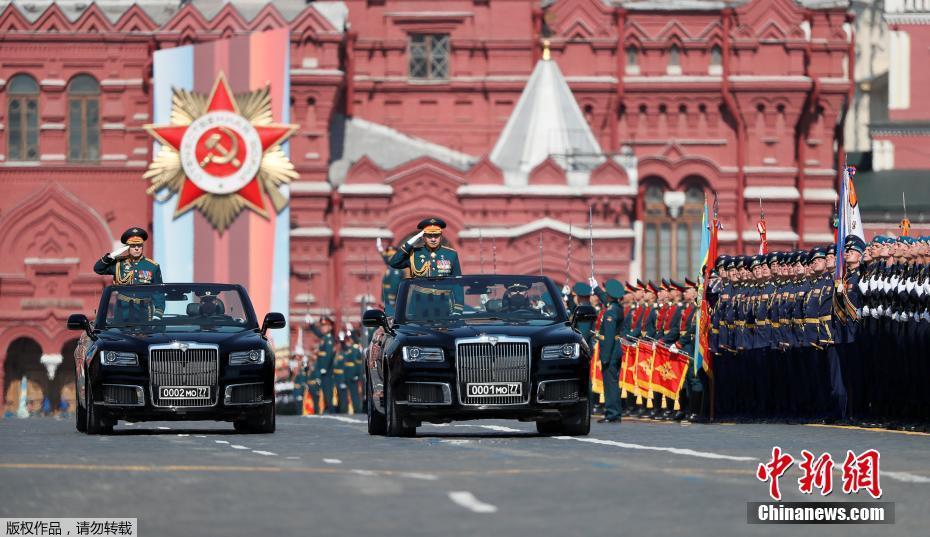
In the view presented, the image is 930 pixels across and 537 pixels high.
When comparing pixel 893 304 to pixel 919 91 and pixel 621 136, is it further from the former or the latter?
pixel 919 91

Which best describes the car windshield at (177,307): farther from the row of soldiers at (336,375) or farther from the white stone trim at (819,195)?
the white stone trim at (819,195)

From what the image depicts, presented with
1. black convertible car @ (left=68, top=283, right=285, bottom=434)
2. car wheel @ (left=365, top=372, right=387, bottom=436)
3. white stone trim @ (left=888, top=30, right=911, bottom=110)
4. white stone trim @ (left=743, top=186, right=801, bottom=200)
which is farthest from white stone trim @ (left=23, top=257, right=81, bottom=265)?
car wheel @ (left=365, top=372, right=387, bottom=436)

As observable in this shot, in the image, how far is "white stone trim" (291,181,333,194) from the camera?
196 feet

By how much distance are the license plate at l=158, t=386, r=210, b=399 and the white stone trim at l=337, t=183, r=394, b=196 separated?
127ft

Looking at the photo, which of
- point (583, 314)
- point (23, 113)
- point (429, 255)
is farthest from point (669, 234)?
point (583, 314)

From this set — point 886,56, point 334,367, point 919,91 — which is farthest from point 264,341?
point 886,56

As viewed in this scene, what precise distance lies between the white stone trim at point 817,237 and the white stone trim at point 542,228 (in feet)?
19.1

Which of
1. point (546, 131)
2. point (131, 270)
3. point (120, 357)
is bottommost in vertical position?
point (120, 357)

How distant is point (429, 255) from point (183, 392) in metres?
3.60

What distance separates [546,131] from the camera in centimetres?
6088

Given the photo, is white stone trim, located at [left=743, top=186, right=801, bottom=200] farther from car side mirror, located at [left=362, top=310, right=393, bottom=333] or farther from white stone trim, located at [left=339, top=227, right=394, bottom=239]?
car side mirror, located at [left=362, top=310, right=393, bottom=333]

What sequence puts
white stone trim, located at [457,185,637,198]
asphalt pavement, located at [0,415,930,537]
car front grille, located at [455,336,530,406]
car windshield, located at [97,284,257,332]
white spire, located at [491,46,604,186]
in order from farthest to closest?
white spire, located at [491,46,604,186]
white stone trim, located at [457,185,637,198]
car windshield, located at [97,284,257,332]
car front grille, located at [455,336,530,406]
asphalt pavement, located at [0,415,930,537]

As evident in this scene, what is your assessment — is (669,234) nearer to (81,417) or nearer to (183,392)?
(81,417)

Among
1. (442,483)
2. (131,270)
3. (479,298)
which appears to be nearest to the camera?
(442,483)
